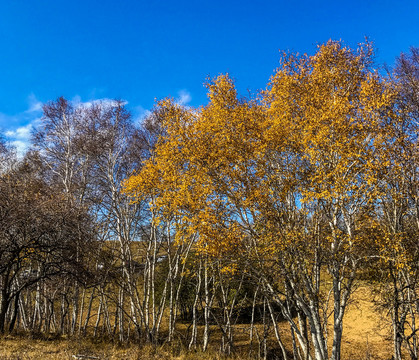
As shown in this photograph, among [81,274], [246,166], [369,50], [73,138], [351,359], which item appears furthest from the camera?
[351,359]

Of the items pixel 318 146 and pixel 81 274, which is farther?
pixel 81 274

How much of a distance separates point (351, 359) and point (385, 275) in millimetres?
9091

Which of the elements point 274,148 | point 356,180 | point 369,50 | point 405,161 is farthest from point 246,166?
point 369,50

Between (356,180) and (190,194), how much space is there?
443 cm

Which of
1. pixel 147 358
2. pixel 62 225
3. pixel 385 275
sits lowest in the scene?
pixel 147 358

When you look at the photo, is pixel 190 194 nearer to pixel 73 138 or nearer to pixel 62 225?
pixel 62 225

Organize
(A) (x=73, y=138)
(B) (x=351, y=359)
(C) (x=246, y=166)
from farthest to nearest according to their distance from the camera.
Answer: (B) (x=351, y=359), (A) (x=73, y=138), (C) (x=246, y=166)

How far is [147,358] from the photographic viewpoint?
8.59 meters

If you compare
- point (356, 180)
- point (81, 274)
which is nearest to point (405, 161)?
point (356, 180)

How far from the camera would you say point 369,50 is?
973 centimetres

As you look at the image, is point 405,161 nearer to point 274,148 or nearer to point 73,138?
point 274,148

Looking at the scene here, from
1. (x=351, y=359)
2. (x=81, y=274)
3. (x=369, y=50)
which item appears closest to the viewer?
(x=369, y=50)

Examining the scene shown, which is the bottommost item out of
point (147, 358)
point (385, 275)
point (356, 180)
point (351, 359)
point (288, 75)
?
point (351, 359)

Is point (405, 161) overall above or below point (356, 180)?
above
